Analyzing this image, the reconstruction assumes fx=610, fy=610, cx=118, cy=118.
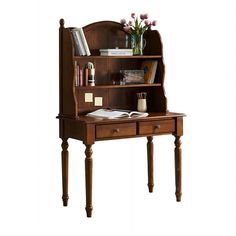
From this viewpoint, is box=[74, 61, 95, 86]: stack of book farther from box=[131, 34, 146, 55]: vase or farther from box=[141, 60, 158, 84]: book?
box=[141, 60, 158, 84]: book

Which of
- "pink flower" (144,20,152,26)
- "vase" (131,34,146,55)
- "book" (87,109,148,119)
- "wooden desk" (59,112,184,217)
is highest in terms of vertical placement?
"pink flower" (144,20,152,26)

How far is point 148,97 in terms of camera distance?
593cm

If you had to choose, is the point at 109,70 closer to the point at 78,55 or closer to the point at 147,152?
the point at 78,55

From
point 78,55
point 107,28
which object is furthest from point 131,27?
point 78,55

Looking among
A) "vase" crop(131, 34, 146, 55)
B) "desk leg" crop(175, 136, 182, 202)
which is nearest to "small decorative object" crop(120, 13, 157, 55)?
"vase" crop(131, 34, 146, 55)

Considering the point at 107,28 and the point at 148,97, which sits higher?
the point at 107,28

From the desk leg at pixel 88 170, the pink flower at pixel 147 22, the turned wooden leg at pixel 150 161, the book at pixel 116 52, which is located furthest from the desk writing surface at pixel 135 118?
the pink flower at pixel 147 22

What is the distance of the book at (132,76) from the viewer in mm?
5680

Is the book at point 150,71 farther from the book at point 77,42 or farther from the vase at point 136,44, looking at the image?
the book at point 77,42

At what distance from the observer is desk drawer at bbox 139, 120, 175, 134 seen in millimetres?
5368

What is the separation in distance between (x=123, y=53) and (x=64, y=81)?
0.60 meters

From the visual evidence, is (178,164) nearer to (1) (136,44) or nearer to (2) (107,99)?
(2) (107,99)

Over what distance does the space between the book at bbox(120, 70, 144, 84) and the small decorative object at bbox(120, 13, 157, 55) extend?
0.19m

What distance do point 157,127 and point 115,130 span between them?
17.7 inches
